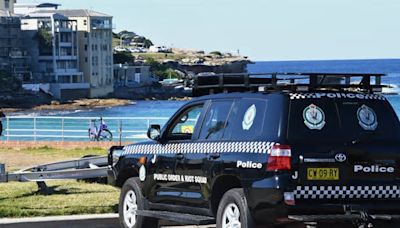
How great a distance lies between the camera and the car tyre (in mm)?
9391

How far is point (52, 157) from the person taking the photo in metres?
24.7

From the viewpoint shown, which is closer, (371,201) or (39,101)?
(371,201)

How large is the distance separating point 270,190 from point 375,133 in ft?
4.45

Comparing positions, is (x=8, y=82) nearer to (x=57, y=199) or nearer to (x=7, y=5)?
(x=7, y=5)

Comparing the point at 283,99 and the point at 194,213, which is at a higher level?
the point at 283,99

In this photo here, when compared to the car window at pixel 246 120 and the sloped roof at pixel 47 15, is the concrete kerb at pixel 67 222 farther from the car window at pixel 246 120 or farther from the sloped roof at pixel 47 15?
the sloped roof at pixel 47 15

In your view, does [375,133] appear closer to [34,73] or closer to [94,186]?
[94,186]

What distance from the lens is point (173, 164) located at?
10969 mm

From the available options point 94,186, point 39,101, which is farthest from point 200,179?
point 39,101

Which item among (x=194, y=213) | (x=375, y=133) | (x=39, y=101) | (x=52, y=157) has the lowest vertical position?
(x=39, y=101)

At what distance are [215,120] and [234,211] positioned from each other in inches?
51.6

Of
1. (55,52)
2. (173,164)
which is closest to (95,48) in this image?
(55,52)

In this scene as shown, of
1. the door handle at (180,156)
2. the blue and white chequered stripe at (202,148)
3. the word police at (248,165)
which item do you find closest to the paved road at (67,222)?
the blue and white chequered stripe at (202,148)

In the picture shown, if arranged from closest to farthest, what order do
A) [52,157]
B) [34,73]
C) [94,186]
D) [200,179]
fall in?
[200,179]
[94,186]
[52,157]
[34,73]
